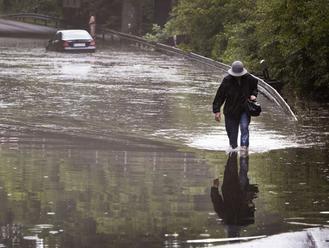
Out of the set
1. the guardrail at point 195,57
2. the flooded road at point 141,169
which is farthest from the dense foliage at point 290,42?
the flooded road at point 141,169

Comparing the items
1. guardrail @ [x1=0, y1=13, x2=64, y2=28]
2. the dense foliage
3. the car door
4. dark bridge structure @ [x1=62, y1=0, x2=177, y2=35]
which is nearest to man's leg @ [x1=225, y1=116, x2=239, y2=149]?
the dense foliage

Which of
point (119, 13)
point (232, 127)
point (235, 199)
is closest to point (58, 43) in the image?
point (119, 13)

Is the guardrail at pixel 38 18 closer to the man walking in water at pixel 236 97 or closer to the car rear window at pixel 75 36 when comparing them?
the car rear window at pixel 75 36

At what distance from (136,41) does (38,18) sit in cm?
2624

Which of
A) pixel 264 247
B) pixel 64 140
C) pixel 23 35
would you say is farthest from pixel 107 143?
pixel 23 35

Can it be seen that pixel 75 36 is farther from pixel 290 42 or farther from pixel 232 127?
pixel 232 127

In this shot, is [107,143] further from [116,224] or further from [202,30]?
[202,30]

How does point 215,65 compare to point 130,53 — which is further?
point 130,53

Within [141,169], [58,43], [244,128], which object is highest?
[58,43]

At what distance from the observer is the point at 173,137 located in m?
19.6

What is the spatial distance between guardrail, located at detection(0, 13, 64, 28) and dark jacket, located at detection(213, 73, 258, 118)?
223 ft

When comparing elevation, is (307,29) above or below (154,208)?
above

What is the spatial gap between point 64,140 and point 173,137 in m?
2.24

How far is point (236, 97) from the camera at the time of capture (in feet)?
55.4
